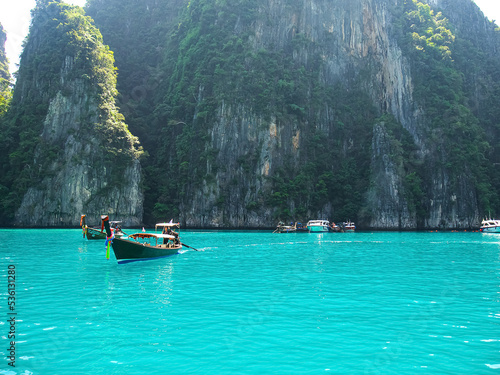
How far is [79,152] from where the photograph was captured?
260 ft

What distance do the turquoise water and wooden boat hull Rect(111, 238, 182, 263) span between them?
252 centimetres

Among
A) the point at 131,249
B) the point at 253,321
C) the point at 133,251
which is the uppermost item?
the point at 131,249

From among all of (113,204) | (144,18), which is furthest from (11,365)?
(144,18)

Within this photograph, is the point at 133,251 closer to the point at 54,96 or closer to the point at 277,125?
the point at 277,125

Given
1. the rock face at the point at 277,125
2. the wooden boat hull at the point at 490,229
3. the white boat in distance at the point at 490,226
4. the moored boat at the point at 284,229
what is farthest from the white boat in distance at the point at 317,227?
the white boat in distance at the point at 490,226

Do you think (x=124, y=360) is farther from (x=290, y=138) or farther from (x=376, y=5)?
(x=376, y=5)

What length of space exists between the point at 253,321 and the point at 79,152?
7449cm

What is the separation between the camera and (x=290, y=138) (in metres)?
86.2

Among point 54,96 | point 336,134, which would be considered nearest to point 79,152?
point 54,96

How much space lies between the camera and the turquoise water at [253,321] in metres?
9.41

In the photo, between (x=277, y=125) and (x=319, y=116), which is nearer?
(x=277, y=125)

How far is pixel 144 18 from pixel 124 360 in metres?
124

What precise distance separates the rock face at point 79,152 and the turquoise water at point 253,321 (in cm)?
5580

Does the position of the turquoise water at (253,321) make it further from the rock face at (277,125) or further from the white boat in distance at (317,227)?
the rock face at (277,125)
